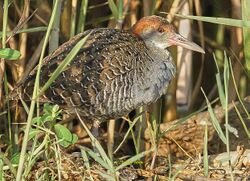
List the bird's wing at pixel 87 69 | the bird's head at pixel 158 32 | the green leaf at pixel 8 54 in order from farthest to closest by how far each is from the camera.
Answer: the bird's head at pixel 158 32 < the bird's wing at pixel 87 69 < the green leaf at pixel 8 54

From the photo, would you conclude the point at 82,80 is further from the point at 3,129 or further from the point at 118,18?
the point at 3,129

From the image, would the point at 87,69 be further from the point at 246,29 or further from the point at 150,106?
the point at 150,106

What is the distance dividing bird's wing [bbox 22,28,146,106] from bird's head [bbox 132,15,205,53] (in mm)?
247

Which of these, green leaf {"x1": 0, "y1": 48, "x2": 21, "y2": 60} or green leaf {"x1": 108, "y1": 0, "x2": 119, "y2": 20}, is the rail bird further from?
green leaf {"x1": 0, "y1": 48, "x2": 21, "y2": 60}

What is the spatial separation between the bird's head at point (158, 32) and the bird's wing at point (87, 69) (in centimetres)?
25

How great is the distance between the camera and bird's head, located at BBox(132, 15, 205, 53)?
4652 millimetres

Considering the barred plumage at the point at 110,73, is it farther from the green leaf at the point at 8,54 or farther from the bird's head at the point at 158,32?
the green leaf at the point at 8,54

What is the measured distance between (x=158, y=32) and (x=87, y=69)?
0.66 m

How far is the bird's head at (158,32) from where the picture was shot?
4.65m

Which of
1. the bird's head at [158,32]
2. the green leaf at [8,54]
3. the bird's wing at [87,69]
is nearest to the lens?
the green leaf at [8,54]

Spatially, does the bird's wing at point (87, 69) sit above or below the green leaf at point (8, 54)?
below

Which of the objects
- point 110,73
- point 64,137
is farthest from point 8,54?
point 110,73

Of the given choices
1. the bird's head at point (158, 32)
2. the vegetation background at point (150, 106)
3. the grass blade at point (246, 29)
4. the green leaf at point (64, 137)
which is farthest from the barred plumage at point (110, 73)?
the green leaf at point (64, 137)

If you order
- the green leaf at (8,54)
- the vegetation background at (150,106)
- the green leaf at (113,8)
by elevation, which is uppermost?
the green leaf at (113,8)
